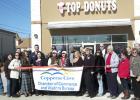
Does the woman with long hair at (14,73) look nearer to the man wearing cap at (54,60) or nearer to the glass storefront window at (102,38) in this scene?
the man wearing cap at (54,60)

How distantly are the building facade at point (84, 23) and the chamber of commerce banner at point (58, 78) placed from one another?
33.4ft

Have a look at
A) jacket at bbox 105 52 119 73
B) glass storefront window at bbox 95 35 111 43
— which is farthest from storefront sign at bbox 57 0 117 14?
→ jacket at bbox 105 52 119 73

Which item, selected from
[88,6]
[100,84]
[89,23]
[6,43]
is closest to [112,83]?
[100,84]

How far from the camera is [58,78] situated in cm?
1497

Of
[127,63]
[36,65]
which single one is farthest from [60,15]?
[127,63]

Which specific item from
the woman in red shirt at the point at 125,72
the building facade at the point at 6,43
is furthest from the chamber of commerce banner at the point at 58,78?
the building facade at the point at 6,43

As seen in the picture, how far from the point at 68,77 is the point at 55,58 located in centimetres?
98

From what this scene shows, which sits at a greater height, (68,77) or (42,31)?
(42,31)

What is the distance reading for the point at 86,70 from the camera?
1475cm

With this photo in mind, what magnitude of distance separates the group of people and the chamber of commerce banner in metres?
0.24

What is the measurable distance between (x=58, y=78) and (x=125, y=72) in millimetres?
2791

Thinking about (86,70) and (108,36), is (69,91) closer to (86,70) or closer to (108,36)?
(86,70)

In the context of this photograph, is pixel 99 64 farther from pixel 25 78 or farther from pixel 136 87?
pixel 25 78

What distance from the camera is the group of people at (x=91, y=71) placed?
45.3 feet
